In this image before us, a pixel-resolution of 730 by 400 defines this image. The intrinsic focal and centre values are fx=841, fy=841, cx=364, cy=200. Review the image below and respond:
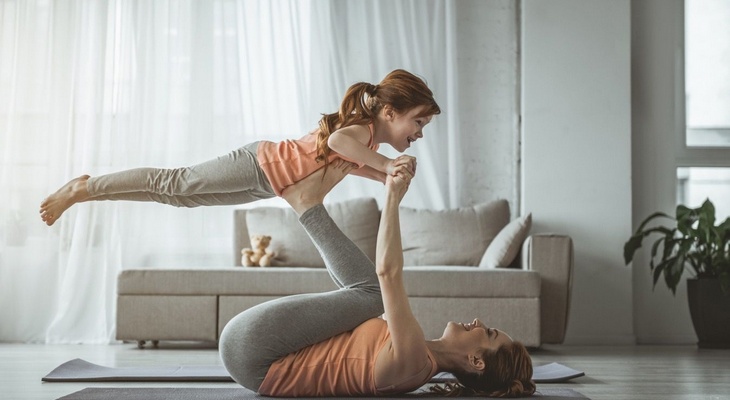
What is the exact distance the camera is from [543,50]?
533cm

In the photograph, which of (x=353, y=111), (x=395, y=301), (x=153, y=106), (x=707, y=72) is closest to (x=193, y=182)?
(x=353, y=111)

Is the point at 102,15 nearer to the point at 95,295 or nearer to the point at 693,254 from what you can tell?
the point at 95,295

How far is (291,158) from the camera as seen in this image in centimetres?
268

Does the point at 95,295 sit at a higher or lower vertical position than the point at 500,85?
lower

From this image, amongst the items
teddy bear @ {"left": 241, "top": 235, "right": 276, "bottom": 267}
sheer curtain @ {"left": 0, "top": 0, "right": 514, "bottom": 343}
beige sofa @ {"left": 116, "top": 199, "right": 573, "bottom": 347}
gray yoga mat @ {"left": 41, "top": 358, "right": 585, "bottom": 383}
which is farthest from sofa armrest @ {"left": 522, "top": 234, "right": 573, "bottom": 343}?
teddy bear @ {"left": 241, "top": 235, "right": 276, "bottom": 267}

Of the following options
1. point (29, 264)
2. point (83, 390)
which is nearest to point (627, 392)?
point (83, 390)

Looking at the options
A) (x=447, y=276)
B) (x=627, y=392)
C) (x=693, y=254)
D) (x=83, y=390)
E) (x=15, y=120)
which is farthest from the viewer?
(x=15, y=120)

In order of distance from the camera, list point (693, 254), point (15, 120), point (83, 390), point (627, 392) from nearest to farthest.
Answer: point (83, 390) < point (627, 392) < point (693, 254) < point (15, 120)

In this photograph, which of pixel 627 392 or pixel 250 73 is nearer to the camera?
pixel 627 392

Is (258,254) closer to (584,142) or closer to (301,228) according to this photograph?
(301,228)

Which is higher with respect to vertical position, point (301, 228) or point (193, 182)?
point (193, 182)

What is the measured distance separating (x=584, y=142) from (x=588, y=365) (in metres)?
1.89

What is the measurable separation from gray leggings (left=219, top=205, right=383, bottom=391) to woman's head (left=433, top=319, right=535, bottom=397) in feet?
0.86

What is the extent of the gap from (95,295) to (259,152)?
2.91 metres
